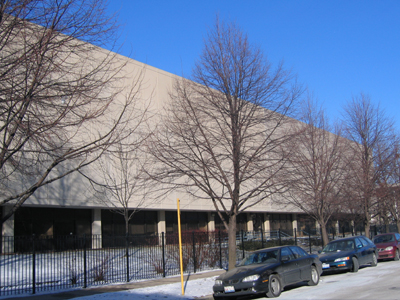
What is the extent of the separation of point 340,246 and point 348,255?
102 centimetres

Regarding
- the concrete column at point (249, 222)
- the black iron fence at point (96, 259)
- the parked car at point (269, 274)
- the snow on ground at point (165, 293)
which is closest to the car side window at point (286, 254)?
the parked car at point (269, 274)

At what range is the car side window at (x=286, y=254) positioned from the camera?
1233 centimetres

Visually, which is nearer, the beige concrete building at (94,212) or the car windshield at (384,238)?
the car windshield at (384,238)

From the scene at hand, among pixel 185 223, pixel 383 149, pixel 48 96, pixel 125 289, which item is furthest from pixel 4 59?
pixel 185 223

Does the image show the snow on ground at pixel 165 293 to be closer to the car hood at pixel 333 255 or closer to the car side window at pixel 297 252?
the car side window at pixel 297 252

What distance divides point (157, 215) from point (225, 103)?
24127 millimetres

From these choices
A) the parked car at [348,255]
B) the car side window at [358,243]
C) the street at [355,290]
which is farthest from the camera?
the car side window at [358,243]

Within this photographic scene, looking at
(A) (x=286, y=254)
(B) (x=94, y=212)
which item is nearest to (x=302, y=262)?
(A) (x=286, y=254)

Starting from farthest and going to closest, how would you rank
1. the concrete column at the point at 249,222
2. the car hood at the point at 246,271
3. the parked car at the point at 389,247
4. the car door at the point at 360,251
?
the concrete column at the point at 249,222 < the parked car at the point at 389,247 < the car door at the point at 360,251 < the car hood at the point at 246,271

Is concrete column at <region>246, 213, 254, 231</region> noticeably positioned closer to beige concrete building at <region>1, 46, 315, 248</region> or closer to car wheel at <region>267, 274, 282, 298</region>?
beige concrete building at <region>1, 46, 315, 248</region>

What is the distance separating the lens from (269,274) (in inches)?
441

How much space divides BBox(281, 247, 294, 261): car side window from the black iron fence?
5.61 metres

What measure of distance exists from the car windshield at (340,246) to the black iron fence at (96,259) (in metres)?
4.96

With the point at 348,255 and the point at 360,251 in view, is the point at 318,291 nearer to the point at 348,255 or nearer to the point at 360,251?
the point at 348,255
